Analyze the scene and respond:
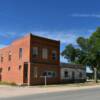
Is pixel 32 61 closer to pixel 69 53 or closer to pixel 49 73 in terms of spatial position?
pixel 49 73

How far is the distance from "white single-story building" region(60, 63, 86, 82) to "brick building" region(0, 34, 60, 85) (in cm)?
452

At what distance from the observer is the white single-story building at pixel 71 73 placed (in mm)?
51031

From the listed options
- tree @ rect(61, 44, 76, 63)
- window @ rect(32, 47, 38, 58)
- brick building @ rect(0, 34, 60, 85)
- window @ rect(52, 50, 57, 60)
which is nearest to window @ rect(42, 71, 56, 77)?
brick building @ rect(0, 34, 60, 85)

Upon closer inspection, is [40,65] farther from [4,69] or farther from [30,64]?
[4,69]

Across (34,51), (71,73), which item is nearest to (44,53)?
(34,51)

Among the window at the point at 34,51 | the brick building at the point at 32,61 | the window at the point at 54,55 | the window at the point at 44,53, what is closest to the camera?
the brick building at the point at 32,61

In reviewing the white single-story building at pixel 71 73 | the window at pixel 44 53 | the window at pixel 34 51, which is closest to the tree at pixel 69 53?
the white single-story building at pixel 71 73

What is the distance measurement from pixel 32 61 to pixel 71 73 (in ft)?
45.8

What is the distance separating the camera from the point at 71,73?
5394cm

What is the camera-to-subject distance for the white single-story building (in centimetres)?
5103

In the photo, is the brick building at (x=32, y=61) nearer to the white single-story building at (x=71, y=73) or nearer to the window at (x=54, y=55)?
the window at (x=54, y=55)

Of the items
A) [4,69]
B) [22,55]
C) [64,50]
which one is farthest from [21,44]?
[64,50]

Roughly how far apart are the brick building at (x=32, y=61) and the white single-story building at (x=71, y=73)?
14.8ft

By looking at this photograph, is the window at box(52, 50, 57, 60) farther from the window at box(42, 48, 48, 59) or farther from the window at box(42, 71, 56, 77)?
the window at box(42, 71, 56, 77)
